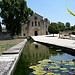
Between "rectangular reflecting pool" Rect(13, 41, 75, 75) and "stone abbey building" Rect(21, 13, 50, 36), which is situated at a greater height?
"stone abbey building" Rect(21, 13, 50, 36)

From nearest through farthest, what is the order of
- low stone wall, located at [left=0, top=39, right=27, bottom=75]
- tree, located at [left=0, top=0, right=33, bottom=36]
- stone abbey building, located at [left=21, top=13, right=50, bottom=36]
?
low stone wall, located at [left=0, top=39, right=27, bottom=75]
tree, located at [left=0, top=0, right=33, bottom=36]
stone abbey building, located at [left=21, top=13, right=50, bottom=36]

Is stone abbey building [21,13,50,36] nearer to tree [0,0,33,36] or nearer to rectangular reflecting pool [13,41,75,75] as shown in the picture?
tree [0,0,33,36]

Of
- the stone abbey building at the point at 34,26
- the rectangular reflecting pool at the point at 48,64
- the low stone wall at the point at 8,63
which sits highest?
the stone abbey building at the point at 34,26

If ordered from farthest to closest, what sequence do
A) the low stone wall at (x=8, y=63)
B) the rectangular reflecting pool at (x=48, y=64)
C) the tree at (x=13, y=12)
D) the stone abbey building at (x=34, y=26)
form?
the stone abbey building at (x=34, y=26)
the tree at (x=13, y=12)
the rectangular reflecting pool at (x=48, y=64)
the low stone wall at (x=8, y=63)

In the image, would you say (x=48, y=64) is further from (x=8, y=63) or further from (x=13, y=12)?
(x=13, y=12)

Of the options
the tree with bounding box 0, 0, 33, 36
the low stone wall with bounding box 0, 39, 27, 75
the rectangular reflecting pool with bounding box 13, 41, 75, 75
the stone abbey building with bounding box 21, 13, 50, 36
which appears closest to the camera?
the low stone wall with bounding box 0, 39, 27, 75

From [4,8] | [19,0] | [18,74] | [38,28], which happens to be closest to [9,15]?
[4,8]

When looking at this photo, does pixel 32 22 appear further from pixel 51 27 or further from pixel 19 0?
pixel 19 0

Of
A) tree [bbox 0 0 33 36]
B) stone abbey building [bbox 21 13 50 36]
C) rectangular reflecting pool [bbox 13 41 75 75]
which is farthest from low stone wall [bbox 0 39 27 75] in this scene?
stone abbey building [bbox 21 13 50 36]

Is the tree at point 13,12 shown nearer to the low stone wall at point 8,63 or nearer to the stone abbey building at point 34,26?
the stone abbey building at point 34,26

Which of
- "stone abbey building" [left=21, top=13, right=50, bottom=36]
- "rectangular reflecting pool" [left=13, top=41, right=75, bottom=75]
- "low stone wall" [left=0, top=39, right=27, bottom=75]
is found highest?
"stone abbey building" [left=21, top=13, right=50, bottom=36]

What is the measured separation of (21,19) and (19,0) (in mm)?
6666

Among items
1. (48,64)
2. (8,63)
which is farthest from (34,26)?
(8,63)

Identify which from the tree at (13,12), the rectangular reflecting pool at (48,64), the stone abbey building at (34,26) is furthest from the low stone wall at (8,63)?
the stone abbey building at (34,26)
